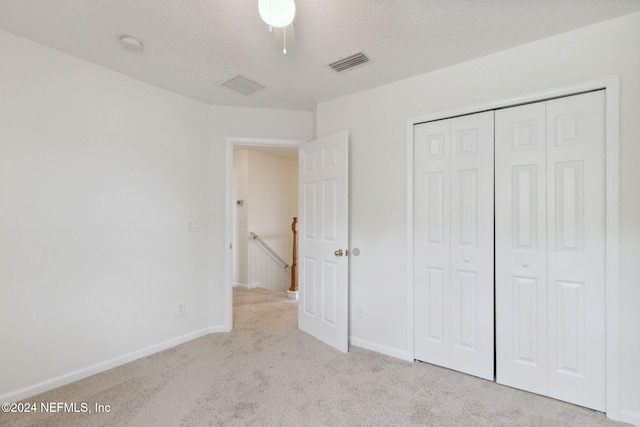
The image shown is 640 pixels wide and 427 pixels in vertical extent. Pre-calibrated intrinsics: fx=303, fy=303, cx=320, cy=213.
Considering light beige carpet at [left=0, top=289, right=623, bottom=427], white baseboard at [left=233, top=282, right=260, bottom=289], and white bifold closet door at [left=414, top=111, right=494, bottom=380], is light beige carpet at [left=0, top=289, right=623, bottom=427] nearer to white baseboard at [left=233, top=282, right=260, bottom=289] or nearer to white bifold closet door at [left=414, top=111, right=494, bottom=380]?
white bifold closet door at [left=414, top=111, right=494, bottom=380]

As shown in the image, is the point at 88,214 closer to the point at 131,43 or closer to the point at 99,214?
the point at 99,214

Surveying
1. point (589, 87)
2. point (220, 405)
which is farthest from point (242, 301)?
point (589, 87)

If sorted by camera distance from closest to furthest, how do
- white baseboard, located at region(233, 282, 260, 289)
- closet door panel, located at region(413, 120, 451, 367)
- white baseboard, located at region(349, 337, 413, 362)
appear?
closet door panel, located at region(413, 120, 451, 367) < white baseboard, located at region(349, 337, 413, 362) < white baseboard, located at region(233, 282, 260, 289)

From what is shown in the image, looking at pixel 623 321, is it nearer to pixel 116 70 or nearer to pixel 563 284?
pixel 563 284

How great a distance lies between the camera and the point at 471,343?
7.72 ft

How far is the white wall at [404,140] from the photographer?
Answer: 183 cm

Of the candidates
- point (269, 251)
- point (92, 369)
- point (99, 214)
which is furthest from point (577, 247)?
point (269, 251)

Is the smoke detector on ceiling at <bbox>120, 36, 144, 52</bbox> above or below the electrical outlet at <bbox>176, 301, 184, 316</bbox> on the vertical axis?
above

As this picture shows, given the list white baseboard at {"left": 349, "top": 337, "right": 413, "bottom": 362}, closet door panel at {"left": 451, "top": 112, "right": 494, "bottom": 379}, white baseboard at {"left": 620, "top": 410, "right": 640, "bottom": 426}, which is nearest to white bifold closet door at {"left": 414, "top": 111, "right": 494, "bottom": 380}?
closet door panel at {"left": 451, "top": 112, "right": 494, "bottom": 379}

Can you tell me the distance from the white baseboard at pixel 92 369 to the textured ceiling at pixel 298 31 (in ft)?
7.87

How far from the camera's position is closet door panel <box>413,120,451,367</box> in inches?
97.3

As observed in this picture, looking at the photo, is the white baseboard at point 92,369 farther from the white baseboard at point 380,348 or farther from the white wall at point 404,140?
the white wall at point 404,140

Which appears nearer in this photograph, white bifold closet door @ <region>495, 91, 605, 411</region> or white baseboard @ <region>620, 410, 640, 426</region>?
white baseboard @ <region>620, 410, 640, 426</region>

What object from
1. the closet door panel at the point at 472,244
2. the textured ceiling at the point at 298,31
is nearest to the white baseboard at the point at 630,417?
the closet door panel at the point at 472,244
